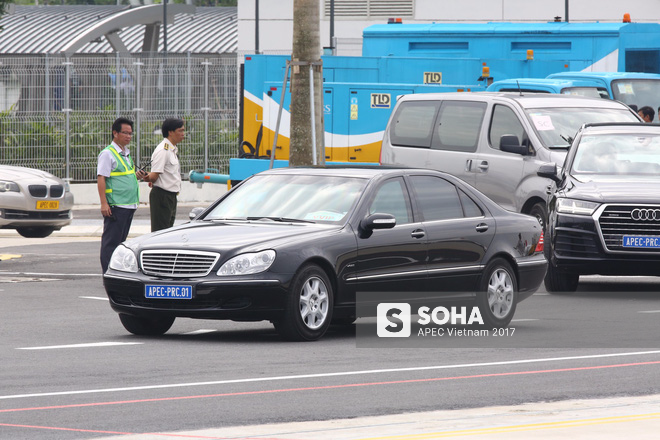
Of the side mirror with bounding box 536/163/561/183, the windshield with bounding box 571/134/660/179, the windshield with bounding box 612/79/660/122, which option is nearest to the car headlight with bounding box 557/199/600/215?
the side mirror with bounding box 536/163/561/183

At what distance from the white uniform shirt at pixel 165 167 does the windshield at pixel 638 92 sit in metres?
8.97

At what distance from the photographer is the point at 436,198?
473 inches

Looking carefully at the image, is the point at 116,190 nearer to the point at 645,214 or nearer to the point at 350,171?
the point at 350,171

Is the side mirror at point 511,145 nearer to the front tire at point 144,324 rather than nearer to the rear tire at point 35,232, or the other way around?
the front tire at point 144,324

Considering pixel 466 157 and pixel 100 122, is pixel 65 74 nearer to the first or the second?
pixel 100 122

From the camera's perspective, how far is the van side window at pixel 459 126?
17.9 meters

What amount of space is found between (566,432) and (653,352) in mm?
3588

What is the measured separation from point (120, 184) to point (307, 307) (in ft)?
15.4

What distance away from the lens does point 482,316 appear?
Answer: 12.0m

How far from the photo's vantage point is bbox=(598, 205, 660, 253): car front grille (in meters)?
14.1

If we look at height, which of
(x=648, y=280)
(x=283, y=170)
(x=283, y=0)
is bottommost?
(x=648, y=280)

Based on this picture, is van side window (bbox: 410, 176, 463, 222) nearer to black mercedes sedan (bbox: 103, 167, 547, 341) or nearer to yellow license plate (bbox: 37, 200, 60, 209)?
black mercedes sedan (bbox: 103, 167, 547, 341)

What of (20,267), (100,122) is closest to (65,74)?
(100,122)

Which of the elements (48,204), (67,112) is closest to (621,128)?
(48,204)
